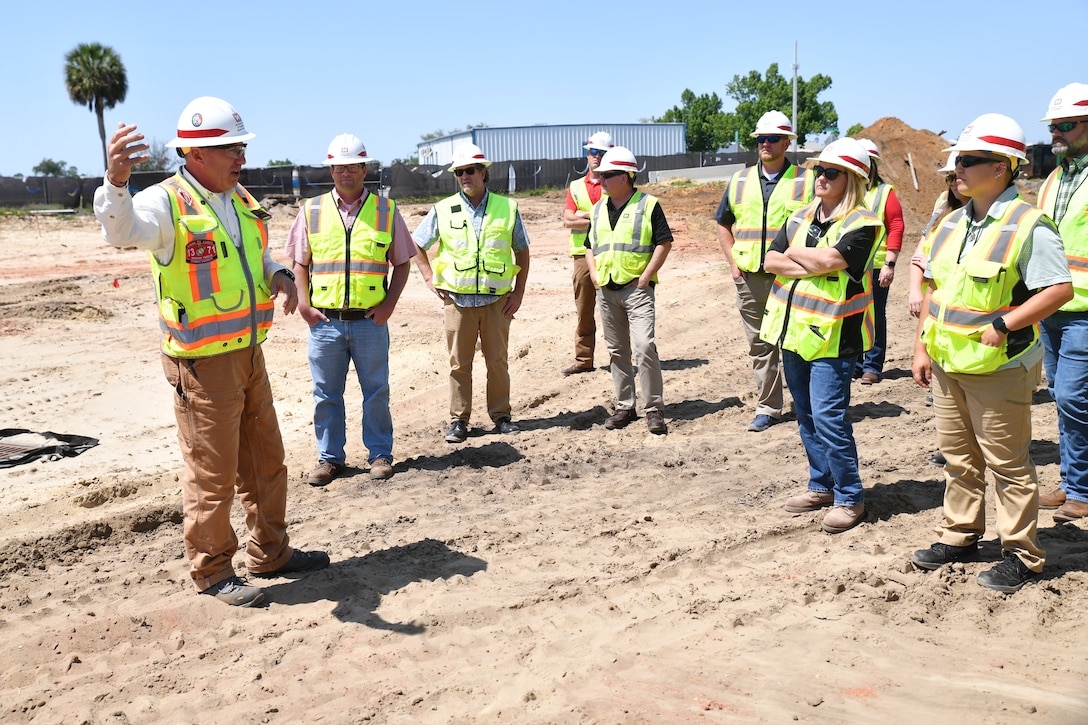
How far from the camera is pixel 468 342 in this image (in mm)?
7883

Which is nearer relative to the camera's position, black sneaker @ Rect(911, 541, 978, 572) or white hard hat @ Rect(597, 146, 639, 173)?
black sneaker @ Rect(911, 541, 978, 572)

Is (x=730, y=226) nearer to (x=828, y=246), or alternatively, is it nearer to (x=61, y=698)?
(x=828, y=246)

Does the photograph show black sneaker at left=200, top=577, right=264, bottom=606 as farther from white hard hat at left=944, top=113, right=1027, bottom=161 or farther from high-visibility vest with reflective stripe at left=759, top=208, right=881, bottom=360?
white hard hat at left=944, top=113, right=1027, bottom=161

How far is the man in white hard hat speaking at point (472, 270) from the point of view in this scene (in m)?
7.66

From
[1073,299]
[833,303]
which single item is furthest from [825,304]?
[1073,299]

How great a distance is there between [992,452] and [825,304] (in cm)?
129

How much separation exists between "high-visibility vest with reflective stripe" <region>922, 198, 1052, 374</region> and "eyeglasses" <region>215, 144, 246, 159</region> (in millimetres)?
3498

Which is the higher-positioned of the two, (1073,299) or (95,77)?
(95,77)

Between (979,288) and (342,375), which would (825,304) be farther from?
(342,375)

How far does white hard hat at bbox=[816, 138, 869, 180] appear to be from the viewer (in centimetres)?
529

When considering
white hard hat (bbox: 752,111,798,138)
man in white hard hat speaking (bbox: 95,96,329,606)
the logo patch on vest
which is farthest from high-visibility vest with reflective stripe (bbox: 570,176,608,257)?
the logo patch on vest

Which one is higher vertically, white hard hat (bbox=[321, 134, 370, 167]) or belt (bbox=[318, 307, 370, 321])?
white hard hat (bbox=[321, 134, 370, 167])

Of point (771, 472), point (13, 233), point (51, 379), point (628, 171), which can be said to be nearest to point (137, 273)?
point (51, 379)

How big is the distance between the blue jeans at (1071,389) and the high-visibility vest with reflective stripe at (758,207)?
2.43m
